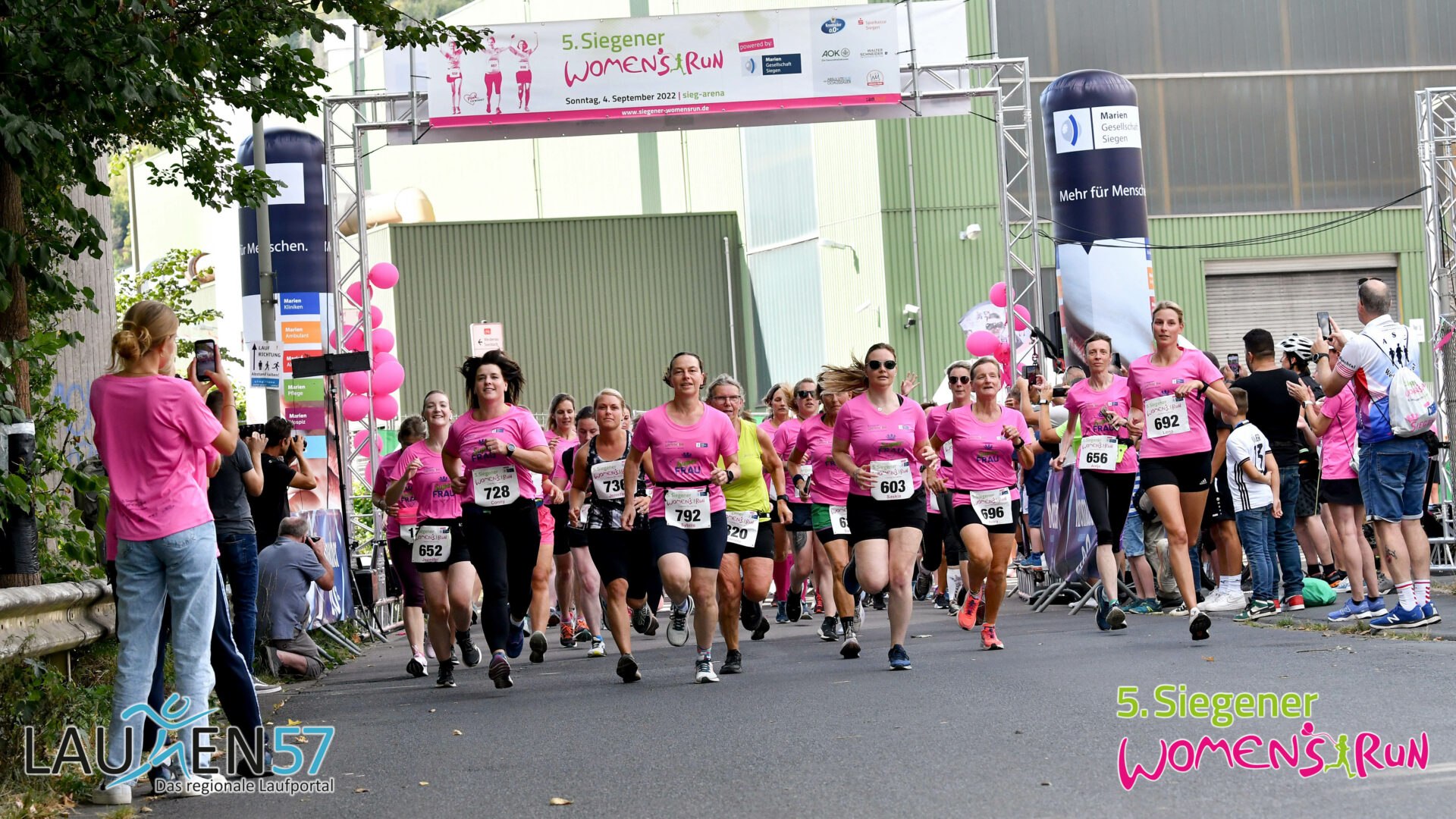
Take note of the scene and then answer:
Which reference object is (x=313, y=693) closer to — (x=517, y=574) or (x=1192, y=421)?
(x=517, y=574)

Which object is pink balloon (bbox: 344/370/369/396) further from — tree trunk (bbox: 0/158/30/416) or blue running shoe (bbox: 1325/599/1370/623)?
tree trunk (bbox: 0/158/30/416)

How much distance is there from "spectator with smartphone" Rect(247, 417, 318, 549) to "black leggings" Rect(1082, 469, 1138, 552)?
523 centimetres

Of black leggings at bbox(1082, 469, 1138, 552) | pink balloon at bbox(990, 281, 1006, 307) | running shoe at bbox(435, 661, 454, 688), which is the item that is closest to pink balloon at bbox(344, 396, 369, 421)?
pink balloon at bbox(990, 281, 1006, 307)

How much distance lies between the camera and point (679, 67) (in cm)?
1977

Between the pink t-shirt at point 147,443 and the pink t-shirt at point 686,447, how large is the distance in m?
4.00

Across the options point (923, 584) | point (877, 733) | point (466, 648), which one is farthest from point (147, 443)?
point (923, 584)

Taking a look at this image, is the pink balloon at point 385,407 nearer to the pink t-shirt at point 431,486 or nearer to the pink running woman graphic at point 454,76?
the pink running woman graphic at point 454,76

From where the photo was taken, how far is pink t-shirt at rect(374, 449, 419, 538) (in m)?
12.0

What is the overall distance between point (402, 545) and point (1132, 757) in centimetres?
714

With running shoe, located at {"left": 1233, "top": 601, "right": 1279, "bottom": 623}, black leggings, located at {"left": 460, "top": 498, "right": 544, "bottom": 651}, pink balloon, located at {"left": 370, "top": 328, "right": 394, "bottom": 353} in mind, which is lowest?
running shoe, located at {"left": 1233, "top": 601, "right": 1279, "bottom": 623}

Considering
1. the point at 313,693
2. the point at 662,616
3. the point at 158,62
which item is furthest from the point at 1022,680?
the point at 662,616

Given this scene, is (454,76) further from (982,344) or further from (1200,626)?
(1200,626)

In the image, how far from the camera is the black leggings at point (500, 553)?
10.2m

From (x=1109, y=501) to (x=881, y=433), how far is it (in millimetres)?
2220
